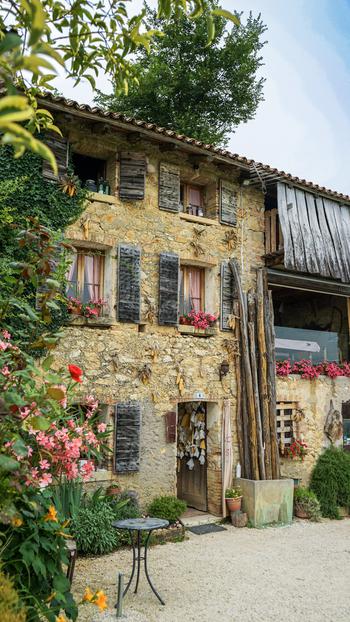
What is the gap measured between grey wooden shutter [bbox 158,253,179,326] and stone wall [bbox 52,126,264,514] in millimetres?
113

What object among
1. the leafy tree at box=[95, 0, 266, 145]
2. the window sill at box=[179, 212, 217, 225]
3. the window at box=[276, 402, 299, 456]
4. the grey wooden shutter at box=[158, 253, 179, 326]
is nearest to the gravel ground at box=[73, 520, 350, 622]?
the window at box=[276, 402, 299, 456]

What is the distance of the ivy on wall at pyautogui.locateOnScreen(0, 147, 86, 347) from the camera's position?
735 centimetres

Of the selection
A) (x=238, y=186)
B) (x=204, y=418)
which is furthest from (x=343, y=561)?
(x=238, y=186)

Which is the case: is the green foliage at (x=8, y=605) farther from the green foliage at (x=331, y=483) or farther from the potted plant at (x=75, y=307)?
the green foliage at (x=331, y=483)

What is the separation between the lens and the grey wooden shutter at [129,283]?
28.8 feet

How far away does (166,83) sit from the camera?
14789 millimetres

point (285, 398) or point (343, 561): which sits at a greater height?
point (285, 398)

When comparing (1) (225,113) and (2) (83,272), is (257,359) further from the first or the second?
(1) (225,113)

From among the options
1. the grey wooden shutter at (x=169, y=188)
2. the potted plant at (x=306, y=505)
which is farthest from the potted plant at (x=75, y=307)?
the potted plant at (x=306, y=505)

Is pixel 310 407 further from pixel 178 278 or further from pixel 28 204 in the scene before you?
pixel 28 204

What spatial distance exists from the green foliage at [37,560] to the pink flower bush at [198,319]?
20.5 feet

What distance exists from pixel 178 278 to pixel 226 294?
4.10ft

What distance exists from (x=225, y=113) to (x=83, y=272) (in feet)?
31.1

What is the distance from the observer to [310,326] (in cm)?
1446
